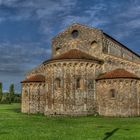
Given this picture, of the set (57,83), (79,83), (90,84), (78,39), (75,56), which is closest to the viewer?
(79,83)

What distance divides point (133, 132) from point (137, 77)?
16.1 m

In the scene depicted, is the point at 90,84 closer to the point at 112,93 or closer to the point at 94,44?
the point at 112,93

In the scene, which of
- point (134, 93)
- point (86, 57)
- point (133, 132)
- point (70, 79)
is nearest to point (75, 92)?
point (70, 79)

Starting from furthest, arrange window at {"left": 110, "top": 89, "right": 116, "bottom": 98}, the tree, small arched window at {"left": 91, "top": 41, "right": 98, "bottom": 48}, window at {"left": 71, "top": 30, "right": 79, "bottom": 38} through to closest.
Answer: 1. the tree
2. window at {"left": 71, "top": 30, "right": 79, "bottom": 38}
3. small arched window at {"left": 91, "top": 41, "right": 98, "bottom": 48}
4. window at {"left": 110, "top": 89, "right": 116, "bottom": 98}

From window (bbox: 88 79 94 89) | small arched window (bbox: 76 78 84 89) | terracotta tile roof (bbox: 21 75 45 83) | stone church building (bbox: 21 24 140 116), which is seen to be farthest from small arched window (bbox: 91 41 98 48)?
terracotta tile roof (bbox: 21 75 45 83)

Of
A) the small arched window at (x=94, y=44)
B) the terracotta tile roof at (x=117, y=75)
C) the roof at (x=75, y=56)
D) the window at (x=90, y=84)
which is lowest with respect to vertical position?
the window at (x=90, y=84)

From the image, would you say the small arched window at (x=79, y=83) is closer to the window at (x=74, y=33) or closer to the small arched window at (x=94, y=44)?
the small arched window at (x=94, y=44)

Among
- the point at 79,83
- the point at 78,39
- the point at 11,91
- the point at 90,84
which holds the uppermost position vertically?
the point at 78,39

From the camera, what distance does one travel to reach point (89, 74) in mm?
36188

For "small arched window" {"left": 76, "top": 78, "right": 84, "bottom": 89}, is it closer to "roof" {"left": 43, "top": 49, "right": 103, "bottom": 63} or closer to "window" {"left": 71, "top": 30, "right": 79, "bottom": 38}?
"roof" {"left": 43, "top": 49, "right": 103, "bottom": 63}

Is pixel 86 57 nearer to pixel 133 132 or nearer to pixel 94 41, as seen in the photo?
pixel 94 41

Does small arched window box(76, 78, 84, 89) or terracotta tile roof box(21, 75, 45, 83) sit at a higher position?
terracotta tile roof box(21, 75, 45, 83)

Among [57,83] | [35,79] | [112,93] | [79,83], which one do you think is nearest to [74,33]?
[35,79]

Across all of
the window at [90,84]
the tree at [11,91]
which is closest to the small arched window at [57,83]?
the window at [90,84]
